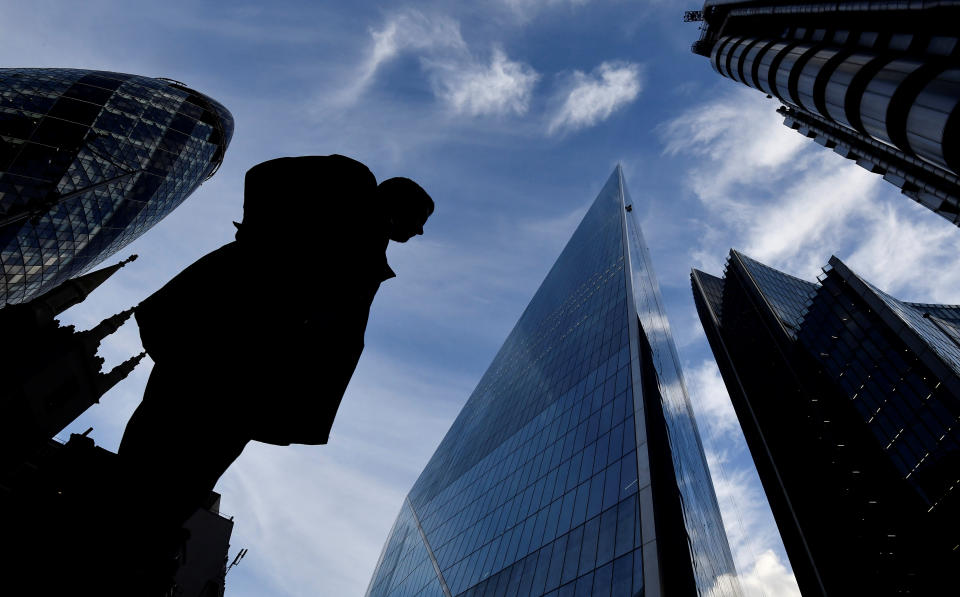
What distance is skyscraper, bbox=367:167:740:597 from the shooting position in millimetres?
20031

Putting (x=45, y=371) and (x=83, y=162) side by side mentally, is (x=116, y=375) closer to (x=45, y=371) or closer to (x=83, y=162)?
(x=45, y=371)

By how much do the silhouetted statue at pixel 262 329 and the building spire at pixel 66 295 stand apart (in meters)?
49.3

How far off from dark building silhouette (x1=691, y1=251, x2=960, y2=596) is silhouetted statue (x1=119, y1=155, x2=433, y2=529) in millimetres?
64533

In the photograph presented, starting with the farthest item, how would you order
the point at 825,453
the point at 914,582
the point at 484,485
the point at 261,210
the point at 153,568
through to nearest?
1. the point at 825,453
2. the point at 914,582
3. the point at 484,485
4. the point at 261,210
5. the point at 153,568

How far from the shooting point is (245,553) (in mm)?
43469

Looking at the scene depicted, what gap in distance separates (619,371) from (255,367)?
104ft

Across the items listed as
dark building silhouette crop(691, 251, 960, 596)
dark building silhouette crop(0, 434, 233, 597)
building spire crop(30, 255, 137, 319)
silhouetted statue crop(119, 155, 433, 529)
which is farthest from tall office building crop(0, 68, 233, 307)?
dark building silhouette crop(691, 251, 960, 596)

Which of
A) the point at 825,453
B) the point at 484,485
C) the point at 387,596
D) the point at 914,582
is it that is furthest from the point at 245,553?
the point at 825,453

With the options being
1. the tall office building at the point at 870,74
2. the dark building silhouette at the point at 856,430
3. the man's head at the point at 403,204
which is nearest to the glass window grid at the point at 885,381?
the dark building silhouette at the point at 856,430

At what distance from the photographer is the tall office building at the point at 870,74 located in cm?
1528

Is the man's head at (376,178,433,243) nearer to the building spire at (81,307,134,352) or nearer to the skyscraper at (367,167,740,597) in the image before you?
the skyscraper at (367,167,740,597)

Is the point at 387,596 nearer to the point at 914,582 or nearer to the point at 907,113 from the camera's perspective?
the point at 907,113

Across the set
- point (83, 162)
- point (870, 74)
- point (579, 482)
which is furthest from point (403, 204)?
point (83, 162)

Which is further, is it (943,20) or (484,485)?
(484,485)
